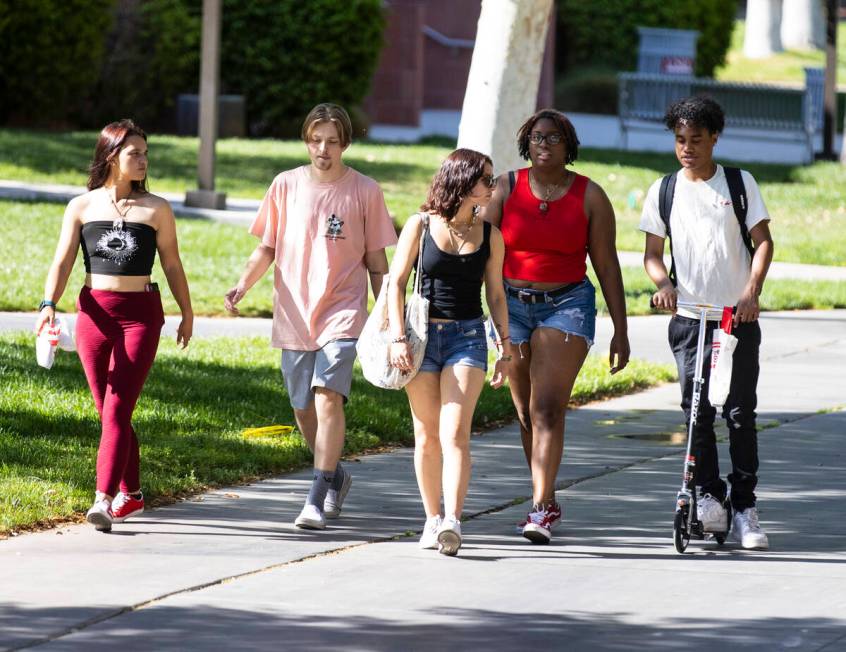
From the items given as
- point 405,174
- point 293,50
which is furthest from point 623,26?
point 405,174

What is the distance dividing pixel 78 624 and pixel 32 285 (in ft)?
29.4

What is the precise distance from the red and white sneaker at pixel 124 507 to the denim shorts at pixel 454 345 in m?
1.42

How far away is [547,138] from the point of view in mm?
7156

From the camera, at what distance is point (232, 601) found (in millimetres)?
6055

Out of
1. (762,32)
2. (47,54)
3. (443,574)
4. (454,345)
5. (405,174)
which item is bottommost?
(443,574)

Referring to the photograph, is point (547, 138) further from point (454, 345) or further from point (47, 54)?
point (47, 54)

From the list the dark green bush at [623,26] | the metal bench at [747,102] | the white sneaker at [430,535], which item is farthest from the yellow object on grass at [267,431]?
the dark green bush at [623,26]

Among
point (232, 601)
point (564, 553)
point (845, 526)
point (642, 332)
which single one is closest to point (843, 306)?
point (642, 332)

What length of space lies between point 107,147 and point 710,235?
2564 mm

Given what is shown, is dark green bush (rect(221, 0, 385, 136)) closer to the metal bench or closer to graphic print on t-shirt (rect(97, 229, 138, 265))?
the metal bench

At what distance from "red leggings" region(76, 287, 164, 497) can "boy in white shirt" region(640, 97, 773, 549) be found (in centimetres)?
217

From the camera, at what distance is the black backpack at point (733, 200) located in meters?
6.95

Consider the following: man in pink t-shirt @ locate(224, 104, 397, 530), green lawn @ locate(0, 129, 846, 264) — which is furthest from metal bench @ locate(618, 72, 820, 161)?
man in pink t-shirt @ locate(224, 104, 397, 530)

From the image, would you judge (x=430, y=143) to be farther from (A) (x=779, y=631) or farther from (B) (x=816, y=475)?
(A) (x=779, y=631)
